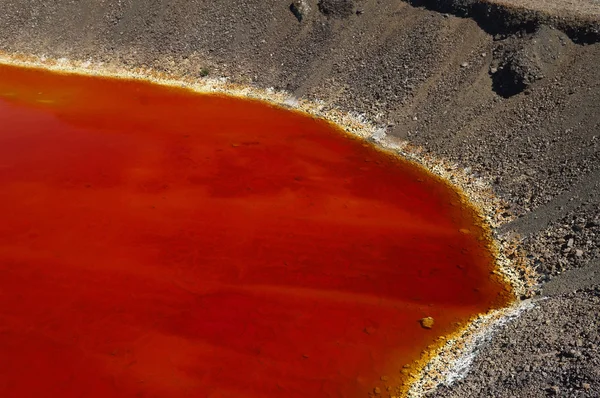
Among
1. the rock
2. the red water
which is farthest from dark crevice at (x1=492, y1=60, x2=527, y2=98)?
the rock

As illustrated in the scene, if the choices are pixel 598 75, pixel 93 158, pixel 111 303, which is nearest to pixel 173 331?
pixel 111 303

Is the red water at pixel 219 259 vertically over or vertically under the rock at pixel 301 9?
under

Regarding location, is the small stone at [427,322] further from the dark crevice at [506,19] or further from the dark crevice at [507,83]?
the dark crevice at [506,19]

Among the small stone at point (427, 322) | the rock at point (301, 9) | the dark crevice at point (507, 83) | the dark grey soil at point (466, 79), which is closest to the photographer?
the dark grey soil at point (466, 79)

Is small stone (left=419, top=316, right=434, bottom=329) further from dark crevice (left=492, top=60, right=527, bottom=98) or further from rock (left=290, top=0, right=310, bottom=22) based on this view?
rock (left=290, top=0, right=310, bottom=22)

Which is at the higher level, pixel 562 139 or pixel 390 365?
pixel 562 139

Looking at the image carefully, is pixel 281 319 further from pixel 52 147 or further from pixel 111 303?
pixel 52 147

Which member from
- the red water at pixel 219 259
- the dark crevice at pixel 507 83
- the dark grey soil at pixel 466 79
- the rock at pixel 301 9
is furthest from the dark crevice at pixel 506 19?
the red water at pixel 219 259

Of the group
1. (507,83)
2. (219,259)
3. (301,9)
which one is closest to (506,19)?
(507,83)
